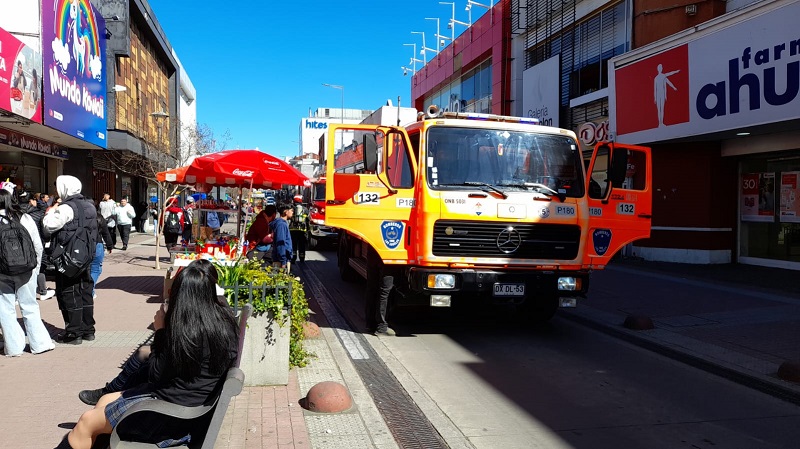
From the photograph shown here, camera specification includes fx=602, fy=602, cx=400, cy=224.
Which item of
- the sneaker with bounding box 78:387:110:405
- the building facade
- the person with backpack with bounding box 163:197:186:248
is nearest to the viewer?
the sneaker with bounding box 78:387:110:405

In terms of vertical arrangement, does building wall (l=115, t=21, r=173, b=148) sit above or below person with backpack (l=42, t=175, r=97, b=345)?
above

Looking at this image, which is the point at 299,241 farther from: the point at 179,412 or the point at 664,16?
the point at 179,412

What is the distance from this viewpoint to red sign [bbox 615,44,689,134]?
1423 centimetres

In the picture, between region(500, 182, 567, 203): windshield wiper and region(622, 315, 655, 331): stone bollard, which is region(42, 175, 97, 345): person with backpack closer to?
region(500, 182, 567, 203): windshield wiper

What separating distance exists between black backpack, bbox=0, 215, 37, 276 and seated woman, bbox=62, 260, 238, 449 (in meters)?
3.41

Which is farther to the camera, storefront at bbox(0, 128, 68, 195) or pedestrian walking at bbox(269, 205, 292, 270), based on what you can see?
storefront at bbox(0, 128, 68, 195)

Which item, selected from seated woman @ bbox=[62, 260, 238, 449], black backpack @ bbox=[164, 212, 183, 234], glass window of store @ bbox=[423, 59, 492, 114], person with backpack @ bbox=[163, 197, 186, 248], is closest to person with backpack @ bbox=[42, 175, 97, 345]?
seated woman @ bbox=[62, 260, 238, 449]

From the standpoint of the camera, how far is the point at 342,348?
23.8ft

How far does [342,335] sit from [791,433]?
4993 millimetres

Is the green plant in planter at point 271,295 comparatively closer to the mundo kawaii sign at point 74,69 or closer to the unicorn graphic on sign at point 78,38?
the mundo kawaii sign at point 74,69

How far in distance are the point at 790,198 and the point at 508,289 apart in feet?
33.2

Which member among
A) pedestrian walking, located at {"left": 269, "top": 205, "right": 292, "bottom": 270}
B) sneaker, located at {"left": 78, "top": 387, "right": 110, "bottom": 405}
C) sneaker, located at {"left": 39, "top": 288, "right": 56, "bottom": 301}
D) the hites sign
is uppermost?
the hites sign

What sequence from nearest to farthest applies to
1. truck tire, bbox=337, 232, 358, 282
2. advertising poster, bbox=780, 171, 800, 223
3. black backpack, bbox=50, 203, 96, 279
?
black backpack, bbox=50, 203, 96, 279 → truck tire, bbox=337, 232, 358, 282 → advertising poster, bbox=780, 171, 800, 223

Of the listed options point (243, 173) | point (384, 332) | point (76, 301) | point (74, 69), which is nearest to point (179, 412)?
point (76, 301)
